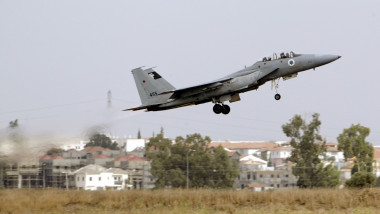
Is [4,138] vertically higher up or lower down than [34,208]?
higher up

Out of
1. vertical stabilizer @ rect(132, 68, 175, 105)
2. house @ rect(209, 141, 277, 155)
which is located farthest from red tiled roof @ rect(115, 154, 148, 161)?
house @ rect(209, 141, 277, 155)

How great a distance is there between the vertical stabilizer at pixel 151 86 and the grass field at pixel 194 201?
6.39m

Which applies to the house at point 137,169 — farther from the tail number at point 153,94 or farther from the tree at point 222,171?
the tail number at point 153,94

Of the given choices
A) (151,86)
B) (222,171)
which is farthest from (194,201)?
(222,171)

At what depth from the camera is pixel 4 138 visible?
29.2 metres

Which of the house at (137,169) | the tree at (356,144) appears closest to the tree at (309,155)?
the tree at (356,144)

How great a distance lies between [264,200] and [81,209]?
24.5 ft

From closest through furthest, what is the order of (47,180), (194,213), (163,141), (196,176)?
(194,213), (47,180), (196,176), (163,141)

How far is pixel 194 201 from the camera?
22.8 metres

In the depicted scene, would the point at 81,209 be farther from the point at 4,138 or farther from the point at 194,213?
the point at 4,138

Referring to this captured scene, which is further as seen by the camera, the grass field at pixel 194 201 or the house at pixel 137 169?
the house at pixel 137 169

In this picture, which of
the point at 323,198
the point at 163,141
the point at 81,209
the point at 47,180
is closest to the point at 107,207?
the point at 81,209

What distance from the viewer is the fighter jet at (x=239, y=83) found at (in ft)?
90.9

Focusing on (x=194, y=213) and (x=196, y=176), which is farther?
(x=196, y=176)
